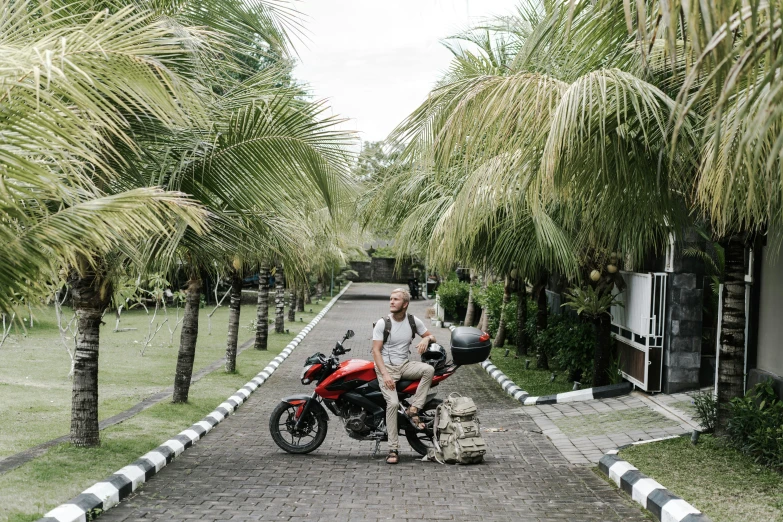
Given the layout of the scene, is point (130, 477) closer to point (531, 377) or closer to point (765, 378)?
point (765, 378)

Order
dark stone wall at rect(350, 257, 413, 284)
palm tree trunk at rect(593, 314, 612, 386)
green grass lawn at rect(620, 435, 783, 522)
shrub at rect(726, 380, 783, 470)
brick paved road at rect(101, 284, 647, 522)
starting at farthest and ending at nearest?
1. dark stone wall at rect(350, 257, 413, 284)
2. palm tree trunk at rect(593, 314, 612, 386)
3. shrub at rect(726, 380, 783, 470)
4. brick paved road at rect(101, 284, 647, 522)
5. green grass lawn at rect(620, 435, 783, 522)

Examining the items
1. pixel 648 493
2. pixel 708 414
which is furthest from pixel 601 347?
pixel 648 493

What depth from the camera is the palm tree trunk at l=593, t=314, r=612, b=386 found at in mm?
11954

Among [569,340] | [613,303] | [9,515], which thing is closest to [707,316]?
[613,303]

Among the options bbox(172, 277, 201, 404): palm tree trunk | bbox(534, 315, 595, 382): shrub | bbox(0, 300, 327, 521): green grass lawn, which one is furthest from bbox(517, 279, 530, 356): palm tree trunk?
bbox(172, 277, 201, 404): palm tree trunk

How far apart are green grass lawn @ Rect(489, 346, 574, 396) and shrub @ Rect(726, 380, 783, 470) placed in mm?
4803

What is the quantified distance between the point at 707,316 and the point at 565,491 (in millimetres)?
5738

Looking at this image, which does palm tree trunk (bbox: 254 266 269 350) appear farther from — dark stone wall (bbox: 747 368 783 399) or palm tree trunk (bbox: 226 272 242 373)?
dark stone wall (bbox: 747 368 783 399)

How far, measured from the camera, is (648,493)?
6324 mm

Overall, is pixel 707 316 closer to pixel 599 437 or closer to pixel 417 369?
pixel 599 437

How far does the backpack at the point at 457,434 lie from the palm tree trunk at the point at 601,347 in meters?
4.54

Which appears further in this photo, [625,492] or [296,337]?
[296,337]

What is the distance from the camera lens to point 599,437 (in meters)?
9.12

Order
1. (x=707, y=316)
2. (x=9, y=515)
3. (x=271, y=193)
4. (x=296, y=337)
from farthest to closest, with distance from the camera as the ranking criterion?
(x=296, y=337), (x=707, y=316), (x=271, y=193), (x=9, y=515)
